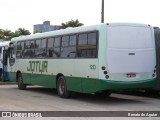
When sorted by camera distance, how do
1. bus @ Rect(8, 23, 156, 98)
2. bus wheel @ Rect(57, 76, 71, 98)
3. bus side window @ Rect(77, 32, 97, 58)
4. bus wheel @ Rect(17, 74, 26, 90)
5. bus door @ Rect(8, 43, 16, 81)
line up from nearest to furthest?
bus @ Rect(8, 23, 156, 98), bus side window @ Rect(77, 32, 97, 58), bus wheel @ Rect(57, 76, 71, 98), bus wheel @ Rect(17, 74, 26, 90), bus door @ Rect(8, 43, 16, 81)

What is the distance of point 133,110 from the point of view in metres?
13.6

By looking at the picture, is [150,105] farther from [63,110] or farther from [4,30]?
[4,30]

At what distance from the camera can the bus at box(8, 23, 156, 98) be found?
15.4 m

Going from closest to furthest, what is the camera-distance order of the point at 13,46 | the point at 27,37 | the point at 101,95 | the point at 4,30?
the point at 101,95, the point at 27,37, the point at 13,46, the point at 4,30

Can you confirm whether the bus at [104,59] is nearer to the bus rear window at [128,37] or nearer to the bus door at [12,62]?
the bus rear window at [128,37]

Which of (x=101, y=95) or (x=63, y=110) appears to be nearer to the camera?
(x=63, y=110)

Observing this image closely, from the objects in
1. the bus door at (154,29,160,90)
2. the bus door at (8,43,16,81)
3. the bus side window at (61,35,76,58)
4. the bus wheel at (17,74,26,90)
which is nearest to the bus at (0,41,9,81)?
the bus door at (8,43,16,81)

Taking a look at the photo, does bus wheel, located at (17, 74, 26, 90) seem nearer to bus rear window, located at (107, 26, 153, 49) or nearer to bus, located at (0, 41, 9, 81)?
bus, located at (0, 41, 9, 81)

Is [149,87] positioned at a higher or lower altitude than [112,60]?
lower

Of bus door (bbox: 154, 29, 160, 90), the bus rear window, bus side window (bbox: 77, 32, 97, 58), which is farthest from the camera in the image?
bus door (bbox: 154, 29, 160, 90)

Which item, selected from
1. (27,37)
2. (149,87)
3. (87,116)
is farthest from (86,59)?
(27,37)

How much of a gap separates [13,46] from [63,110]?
11.5 m

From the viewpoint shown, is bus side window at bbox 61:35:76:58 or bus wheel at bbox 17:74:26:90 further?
bus wheel at bbox 17:74:26:90

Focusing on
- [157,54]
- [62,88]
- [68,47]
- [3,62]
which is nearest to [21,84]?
[62,88]
